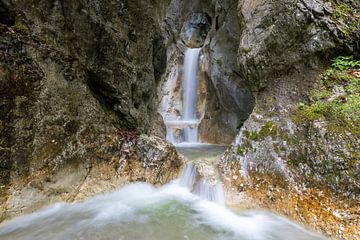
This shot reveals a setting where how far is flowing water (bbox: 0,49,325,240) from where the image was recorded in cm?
397

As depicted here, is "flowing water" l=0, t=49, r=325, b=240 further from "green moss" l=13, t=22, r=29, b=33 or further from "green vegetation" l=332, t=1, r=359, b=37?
"green vegetation" l=332, t=1, r=359, b=37

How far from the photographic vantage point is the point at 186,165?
21.4 feet

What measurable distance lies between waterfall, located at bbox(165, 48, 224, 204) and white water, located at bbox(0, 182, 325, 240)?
1.05ft

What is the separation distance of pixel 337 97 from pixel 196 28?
1997 centimetres

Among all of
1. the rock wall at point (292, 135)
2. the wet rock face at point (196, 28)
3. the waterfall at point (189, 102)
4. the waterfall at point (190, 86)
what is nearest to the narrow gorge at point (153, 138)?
the rock wall at point (292, 135)

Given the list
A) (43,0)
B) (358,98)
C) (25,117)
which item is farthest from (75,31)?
(358,98)

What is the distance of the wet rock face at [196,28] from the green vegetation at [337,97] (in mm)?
18006

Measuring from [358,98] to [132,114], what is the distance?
5445 millimetres

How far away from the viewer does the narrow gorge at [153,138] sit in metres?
A: 4.13

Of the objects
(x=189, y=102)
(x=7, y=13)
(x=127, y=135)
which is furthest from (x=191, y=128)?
(x=7, y=13)

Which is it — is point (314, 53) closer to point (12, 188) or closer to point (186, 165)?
point (186, 165)

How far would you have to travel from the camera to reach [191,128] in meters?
13.3

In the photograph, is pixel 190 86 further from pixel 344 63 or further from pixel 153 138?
Result: pixel 344 63

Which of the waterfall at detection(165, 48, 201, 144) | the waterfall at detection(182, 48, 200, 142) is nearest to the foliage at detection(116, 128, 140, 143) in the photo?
the waterfall at detection(165, 48, 201, 144)
